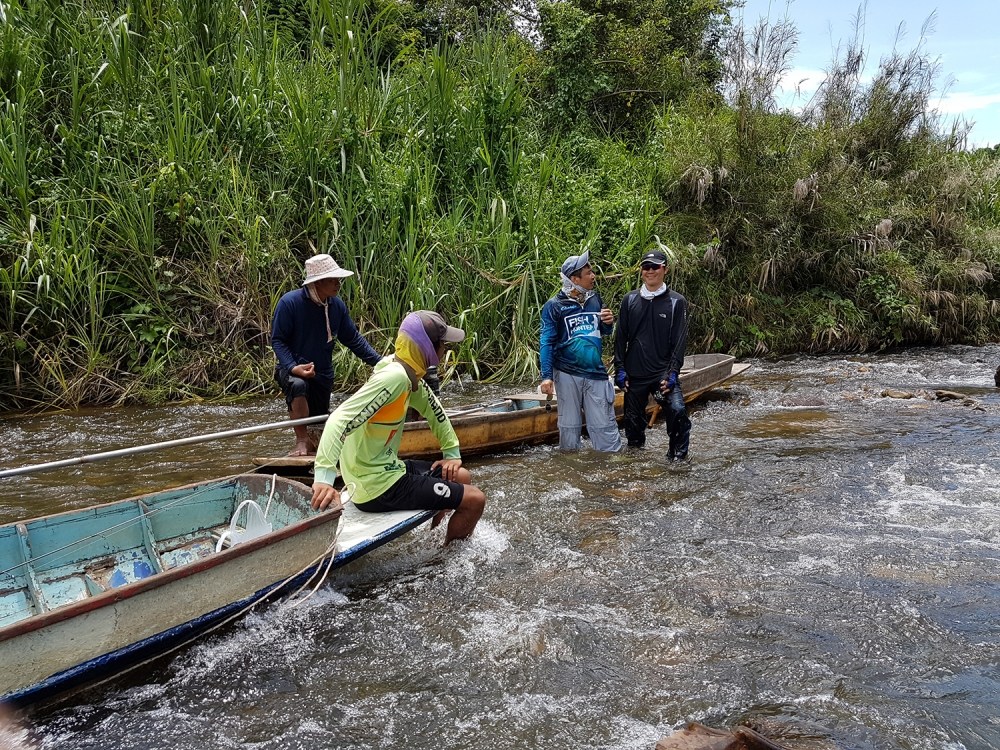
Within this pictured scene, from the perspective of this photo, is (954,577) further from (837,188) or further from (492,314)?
(837,188)

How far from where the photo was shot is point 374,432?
14.5ft

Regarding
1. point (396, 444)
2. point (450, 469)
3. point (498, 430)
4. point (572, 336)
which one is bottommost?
point (498, 430)

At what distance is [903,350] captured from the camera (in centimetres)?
1396

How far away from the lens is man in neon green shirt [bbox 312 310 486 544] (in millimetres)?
4137

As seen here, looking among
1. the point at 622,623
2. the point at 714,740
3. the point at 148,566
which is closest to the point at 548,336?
the point at 622,623

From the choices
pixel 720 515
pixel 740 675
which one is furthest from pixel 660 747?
pixel 720 515

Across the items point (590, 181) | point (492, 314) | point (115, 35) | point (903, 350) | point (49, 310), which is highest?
point (115, 35)

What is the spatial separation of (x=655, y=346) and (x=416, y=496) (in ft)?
9.96

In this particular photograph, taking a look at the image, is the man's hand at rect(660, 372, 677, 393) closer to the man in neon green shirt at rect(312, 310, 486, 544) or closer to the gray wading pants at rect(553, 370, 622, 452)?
the gray wading pants at rect(553, 370, 622, 452)

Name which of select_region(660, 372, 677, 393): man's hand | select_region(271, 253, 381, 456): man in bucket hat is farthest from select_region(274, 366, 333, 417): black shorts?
select_region(660, 372, 677, 393): man's hand

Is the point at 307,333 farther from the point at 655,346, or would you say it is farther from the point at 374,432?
the point at 655,346

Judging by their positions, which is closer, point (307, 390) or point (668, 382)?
point (307, 390)

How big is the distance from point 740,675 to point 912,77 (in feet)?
49.5

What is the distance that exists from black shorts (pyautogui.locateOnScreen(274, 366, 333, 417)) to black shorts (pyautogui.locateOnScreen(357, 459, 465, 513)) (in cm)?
180
